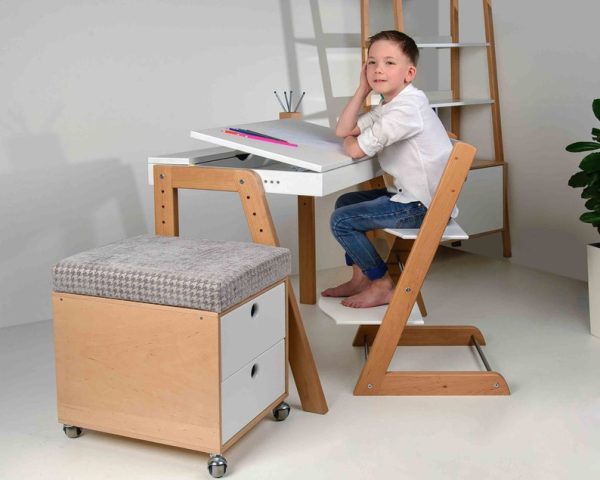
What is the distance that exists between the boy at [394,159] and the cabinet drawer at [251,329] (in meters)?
0.41

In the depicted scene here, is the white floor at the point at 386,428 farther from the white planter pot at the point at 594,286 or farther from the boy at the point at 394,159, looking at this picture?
the boy at the point at 394,159

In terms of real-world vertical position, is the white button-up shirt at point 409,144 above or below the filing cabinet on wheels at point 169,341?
above

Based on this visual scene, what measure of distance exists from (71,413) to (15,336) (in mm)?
1004

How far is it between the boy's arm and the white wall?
101 centimetres

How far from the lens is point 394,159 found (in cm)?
256

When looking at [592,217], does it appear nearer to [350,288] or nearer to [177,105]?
[350,288]

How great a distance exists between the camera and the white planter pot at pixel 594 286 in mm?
2916

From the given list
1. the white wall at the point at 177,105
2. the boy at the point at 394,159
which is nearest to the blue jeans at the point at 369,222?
the boy at the point at 394,159

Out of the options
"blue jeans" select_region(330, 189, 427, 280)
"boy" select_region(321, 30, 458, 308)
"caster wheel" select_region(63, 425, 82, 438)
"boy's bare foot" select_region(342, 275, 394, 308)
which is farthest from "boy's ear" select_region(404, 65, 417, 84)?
"caster wheel" select_region(63, 425, 82, 438)

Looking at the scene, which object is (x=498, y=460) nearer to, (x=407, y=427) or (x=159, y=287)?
(x=407, y=427)

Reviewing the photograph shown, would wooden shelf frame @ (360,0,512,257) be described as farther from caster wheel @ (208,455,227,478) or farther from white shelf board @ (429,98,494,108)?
caster wheel @ (208,455,227,478)

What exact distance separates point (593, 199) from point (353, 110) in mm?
913

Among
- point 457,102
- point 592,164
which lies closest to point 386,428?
point 592,164

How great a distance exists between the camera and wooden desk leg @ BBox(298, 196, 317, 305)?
3316 mm
